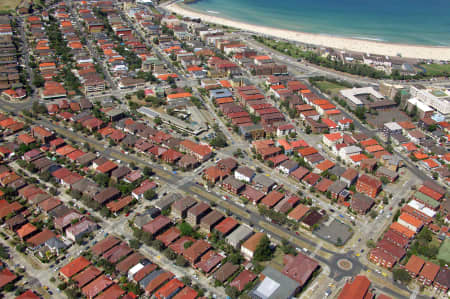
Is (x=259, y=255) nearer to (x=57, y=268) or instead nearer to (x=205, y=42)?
(x=57, y=268)

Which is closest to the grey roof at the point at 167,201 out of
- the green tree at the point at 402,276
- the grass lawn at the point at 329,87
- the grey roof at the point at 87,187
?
the grey roof at the point at 87,187

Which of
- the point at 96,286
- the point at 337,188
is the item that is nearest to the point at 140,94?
the point at 337,188

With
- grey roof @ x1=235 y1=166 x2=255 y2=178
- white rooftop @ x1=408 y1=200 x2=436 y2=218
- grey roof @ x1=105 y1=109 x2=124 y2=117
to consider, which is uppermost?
grey roof @ x1=105 y1=109 x2=124 y2=117

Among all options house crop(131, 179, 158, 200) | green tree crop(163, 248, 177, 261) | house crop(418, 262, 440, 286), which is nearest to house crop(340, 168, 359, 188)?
house crop(418, 262, 440, 286)

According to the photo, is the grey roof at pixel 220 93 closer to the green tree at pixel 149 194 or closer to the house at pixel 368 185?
the green tree at pixel 149 194

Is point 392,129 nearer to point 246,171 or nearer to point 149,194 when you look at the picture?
point 246,171

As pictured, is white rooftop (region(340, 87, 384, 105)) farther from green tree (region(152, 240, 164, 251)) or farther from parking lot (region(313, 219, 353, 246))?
green tree (region(152, 240, 164, 251))
